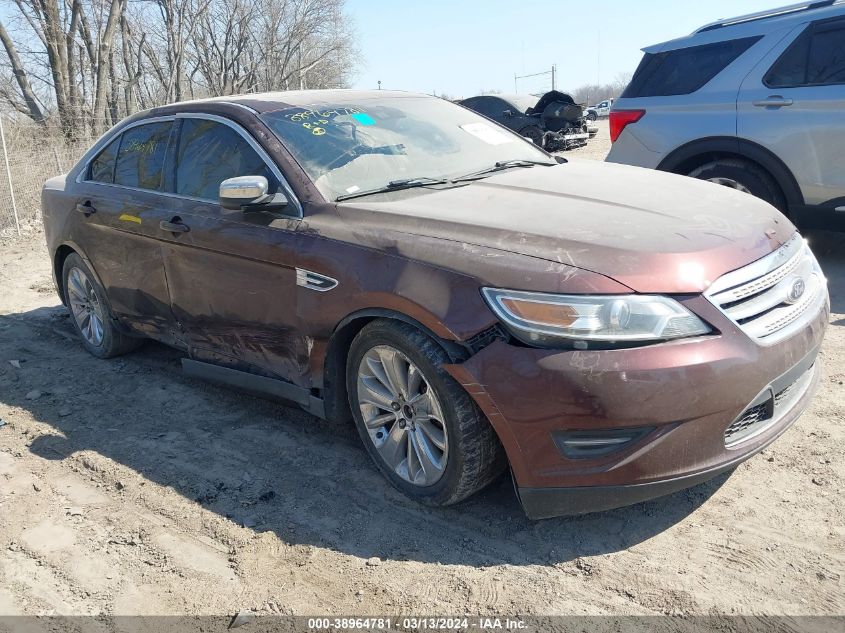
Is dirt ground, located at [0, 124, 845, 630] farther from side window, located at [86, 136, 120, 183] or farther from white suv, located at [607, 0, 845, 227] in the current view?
white suv, located at [607, 0, 845, 227]

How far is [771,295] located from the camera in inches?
113

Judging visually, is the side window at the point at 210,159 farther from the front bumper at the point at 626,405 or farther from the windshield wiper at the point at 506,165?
the front bumper at the point at 626,405

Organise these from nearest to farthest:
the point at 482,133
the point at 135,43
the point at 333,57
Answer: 1. the point at 482,133
2. the point at 135,43
3. the point at 333,57

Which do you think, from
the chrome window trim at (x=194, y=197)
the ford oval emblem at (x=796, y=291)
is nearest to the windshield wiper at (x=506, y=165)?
the chrome window trim at (x=194, y=197)

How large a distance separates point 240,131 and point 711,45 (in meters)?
4.51

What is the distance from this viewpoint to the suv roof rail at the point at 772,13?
6016 mm

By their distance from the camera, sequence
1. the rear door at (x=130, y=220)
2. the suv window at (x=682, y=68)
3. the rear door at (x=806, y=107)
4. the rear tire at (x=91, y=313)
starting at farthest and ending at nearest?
the suv window at (x=682, y=68) < the rear door at (x=806, y=107) < the rear tire at (x=91, y=313) < the rear door at (x=130, y=220)

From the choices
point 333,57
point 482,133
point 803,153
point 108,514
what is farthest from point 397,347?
point 333,57

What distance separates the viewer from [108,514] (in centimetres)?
342

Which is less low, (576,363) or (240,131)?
(240,131)

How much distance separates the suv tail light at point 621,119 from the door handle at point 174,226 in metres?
4.34

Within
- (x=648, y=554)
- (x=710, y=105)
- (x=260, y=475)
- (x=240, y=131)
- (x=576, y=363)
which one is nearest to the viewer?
(x=576, y=363)

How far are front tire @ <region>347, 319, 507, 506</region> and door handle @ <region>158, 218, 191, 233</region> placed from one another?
4.69 ft

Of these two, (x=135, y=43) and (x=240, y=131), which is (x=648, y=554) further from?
(x=135, y=43)
